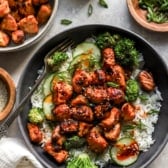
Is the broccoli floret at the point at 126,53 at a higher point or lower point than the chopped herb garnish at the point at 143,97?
higher

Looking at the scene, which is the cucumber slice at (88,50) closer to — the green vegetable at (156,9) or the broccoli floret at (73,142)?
the green vegetable at (156,9)

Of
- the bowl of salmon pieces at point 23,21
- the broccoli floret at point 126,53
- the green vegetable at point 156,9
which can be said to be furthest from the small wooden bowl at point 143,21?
the bowl of salmon pieces at point 23,21

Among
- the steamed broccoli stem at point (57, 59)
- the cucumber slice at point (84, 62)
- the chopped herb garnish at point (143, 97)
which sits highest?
the steamed broccoli stem at point (57, 59)

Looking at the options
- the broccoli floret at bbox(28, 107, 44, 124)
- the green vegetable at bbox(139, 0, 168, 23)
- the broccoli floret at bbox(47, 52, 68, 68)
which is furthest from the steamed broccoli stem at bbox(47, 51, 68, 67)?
the green vegetable at bbox(139, 0, 168, 23)

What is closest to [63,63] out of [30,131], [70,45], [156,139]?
[70,45]

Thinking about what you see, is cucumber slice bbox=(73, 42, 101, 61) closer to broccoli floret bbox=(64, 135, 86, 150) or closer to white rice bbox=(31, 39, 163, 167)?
white rice bbox=(31, 39, 163, 167)

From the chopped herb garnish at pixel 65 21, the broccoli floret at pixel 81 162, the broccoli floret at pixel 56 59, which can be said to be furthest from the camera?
the chopped herb garnish at pixel 65 21

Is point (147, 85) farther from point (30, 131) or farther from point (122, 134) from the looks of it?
point (30, 131)
